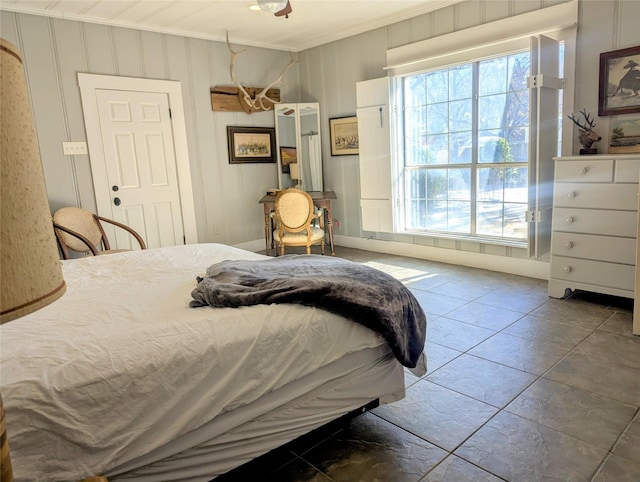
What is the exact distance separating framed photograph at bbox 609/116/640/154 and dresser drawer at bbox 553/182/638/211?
467 mm

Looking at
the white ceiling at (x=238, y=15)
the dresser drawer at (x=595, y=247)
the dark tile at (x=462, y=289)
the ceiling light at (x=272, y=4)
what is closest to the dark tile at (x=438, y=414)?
the dark tile at (x=462, y=289)

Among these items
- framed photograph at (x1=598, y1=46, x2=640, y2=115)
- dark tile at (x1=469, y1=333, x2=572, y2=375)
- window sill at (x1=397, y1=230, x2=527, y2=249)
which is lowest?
dark tile at (x1=469, y1=333, x2=572, y2=375)

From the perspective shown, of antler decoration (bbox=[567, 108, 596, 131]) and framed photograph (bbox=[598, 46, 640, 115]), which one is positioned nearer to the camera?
framed photograph (bbox=[598, 46, 640, 115])

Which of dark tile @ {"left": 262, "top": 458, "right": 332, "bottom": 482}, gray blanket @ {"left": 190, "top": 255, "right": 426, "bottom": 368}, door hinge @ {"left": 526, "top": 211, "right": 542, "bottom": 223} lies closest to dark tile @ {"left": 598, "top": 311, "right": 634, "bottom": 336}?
door hinge @ {"left": 526, "top": 211, "right": 542, "bottom": 223}

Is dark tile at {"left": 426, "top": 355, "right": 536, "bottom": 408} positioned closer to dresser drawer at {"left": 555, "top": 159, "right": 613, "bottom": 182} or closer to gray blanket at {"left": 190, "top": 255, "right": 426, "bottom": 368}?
gray blanket at {"left": 190, "top": 255, "right": 426, "bottom": 368}

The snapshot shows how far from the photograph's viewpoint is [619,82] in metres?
3.41

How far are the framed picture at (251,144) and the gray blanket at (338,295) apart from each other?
3.68 m

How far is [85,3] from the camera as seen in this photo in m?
3.87

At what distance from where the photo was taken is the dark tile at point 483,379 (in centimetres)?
223

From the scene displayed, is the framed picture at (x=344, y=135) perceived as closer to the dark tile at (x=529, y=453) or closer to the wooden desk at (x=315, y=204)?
the wooden desk at (x=315, y=204)

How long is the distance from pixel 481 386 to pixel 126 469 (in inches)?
68.8

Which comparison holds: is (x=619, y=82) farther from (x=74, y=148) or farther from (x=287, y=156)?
(x=74, y=148)

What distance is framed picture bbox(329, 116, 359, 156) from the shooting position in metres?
5.48

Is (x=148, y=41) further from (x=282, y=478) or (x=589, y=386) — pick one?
(x=589, y=386)
